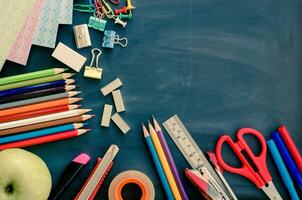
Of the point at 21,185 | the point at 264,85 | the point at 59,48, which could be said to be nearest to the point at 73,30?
the point at 59,48

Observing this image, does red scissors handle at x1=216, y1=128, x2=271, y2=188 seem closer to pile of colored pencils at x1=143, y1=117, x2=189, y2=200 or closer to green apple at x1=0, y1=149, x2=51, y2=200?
pile of colored pencils at x1=143, y1=117, x2=189, y2=200

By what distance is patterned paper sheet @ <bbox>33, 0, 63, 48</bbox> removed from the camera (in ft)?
3.10

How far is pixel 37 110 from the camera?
3.05 ft

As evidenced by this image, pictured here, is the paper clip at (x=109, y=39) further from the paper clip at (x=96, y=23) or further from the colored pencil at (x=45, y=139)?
the colored pencil at (x=45, y=139)

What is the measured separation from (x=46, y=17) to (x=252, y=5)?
0.45 metres

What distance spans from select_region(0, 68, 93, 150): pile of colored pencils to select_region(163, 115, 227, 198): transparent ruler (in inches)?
7.4

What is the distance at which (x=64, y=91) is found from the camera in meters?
0.94

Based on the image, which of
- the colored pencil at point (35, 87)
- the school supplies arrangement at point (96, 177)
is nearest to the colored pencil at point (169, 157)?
the school supplies arrangement at point (96, 177)

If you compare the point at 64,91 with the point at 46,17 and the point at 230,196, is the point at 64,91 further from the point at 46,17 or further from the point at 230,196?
the point at 230,196

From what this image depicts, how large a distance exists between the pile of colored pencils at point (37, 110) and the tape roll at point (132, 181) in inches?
4.9

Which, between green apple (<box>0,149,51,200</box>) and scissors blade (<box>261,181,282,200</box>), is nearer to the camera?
green apple (<box>0,149,51,200</box>)

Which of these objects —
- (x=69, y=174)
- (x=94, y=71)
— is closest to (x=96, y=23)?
(x=94, y=71)

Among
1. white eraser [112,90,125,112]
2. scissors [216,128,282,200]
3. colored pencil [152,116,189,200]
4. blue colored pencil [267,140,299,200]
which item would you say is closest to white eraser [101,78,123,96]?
white eraser [112,90,125,112]

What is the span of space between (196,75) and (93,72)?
0.73 feet
